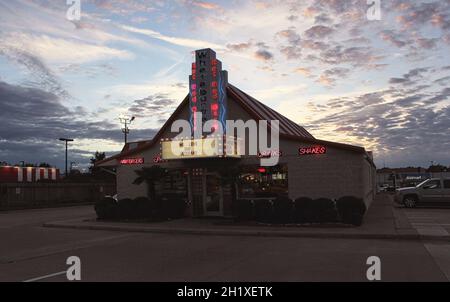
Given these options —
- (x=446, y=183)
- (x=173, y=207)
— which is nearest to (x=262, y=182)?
(x=173, y=207)

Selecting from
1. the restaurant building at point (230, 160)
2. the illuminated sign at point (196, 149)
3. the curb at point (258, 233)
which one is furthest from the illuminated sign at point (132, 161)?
the curb at point (258, 233)

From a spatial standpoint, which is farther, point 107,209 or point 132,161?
point 132,161

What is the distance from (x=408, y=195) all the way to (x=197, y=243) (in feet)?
61.1

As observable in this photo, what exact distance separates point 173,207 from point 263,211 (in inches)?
212

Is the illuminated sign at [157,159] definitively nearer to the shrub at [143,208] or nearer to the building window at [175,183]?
the building window at [175,183]

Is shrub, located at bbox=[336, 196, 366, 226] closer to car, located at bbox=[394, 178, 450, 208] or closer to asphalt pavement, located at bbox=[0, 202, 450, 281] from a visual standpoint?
asphalt pavement, located at bbox=[0, 202, 450, 281]

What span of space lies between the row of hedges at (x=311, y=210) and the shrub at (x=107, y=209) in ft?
24.7

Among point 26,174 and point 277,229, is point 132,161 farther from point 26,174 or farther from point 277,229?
point 26,174

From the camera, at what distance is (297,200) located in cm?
1812

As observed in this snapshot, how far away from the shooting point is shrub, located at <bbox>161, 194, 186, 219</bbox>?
2188 cm

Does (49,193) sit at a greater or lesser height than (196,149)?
lesser

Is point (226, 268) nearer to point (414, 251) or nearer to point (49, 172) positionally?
point (414, 251)

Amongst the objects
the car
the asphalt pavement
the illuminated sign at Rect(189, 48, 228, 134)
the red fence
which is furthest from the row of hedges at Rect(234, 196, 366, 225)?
the red fence

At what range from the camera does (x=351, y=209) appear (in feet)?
56.5
